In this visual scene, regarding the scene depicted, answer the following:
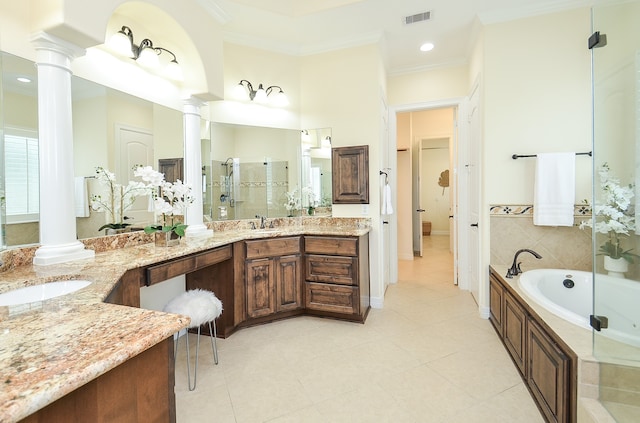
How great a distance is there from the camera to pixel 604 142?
1681 millimetres

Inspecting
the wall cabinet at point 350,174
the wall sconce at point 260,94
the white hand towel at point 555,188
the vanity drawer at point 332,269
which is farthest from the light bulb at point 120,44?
the white hand towel at point 555,188

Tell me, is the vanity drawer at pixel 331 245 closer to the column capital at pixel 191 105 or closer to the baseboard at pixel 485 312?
the baseboard at pixel 485 312

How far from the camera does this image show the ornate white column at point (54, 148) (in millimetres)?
1776

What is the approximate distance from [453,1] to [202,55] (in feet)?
7.91

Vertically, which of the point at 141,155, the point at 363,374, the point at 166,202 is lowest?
the point at 363,374

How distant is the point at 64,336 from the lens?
807mm

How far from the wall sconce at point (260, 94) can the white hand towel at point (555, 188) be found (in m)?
2.77

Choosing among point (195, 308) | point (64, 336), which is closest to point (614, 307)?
point (64, 336)

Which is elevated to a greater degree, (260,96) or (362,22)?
(362,22)

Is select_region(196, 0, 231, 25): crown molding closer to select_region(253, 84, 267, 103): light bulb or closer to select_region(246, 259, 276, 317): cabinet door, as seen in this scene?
select_region(253, 84, 267, 103): light bulb

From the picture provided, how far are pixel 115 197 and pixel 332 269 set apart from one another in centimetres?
197

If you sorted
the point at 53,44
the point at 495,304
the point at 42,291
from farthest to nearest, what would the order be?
the point at 495,304
the point at 53,44
the point at 42,291

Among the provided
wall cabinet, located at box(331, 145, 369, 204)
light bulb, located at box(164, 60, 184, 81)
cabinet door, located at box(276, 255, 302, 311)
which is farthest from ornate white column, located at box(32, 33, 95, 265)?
wall cabinet, located at box(331, 145, 369, 204)

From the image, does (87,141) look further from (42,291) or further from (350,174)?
(350,174)
